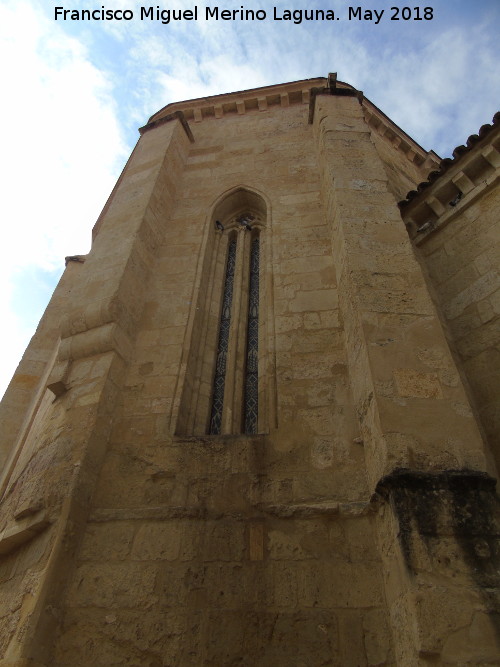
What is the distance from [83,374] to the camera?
4348mm

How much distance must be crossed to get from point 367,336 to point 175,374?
6.52 feet

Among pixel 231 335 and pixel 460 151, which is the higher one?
pixel 460 151

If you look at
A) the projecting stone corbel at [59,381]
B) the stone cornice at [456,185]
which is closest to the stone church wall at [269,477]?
the projecting stone corbel at [59,381]

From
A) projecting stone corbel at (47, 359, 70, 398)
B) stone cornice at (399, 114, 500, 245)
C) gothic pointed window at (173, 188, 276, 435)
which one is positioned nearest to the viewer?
projecting stone corbel at (47, 359, 70, 398)

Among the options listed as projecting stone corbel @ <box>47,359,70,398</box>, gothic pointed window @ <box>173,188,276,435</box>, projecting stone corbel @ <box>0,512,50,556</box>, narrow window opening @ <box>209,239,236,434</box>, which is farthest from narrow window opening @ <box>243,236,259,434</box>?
projecting stone corbel @ <box>0,512,50,556</box>

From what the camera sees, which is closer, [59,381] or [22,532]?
[22,532]

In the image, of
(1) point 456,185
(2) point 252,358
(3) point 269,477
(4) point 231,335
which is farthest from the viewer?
(1) point 456,185

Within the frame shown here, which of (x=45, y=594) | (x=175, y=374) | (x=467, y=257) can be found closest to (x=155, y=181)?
(x=175, y=374)

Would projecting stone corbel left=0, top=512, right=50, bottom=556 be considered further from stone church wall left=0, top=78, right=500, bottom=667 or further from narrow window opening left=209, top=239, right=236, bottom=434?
narrow window opening left=209, top=239, right=236, bottom=434

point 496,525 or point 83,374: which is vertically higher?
point 83,374

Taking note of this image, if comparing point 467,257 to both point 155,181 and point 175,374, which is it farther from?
point 155,181

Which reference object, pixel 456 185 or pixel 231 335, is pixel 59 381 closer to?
pixel 231 335

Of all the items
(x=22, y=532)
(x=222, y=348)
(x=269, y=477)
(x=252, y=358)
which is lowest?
(x=22, y=532)

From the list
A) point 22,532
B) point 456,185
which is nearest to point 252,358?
point 22,532
